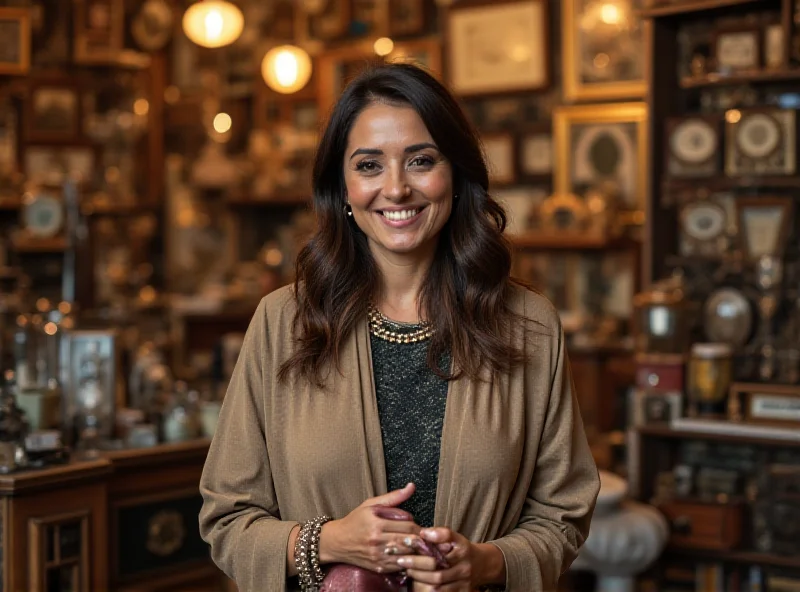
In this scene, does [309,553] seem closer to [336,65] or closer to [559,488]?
[559,488]

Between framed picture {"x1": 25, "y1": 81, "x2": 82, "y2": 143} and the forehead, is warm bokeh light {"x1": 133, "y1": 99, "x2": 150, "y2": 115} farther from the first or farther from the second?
the forehead

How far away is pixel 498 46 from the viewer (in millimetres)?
6941

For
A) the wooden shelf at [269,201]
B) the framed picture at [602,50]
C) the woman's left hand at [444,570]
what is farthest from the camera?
the wooden shelf at [269,201]

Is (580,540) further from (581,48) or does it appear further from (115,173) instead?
(115,173)

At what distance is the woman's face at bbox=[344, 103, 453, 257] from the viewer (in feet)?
7.04

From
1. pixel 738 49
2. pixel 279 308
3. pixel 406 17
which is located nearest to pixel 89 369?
pixel 279 308

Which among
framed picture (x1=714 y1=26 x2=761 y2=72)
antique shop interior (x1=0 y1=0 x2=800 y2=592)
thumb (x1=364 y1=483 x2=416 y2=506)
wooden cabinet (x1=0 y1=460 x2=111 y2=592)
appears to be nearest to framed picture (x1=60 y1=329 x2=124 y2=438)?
antique shop interior (x1=0 y1=0 x2=800 y2=592)

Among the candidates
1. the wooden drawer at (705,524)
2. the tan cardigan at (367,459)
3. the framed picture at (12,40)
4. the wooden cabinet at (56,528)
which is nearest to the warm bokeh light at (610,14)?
the wooden drawer at (705,524)

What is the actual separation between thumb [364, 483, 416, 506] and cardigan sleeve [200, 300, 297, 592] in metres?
0.19

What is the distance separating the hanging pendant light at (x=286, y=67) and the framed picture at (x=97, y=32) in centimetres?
107

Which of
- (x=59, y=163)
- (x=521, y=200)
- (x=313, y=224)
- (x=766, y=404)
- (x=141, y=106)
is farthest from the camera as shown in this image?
(x=141, y=106)

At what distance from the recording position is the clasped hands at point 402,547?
6.49 feet

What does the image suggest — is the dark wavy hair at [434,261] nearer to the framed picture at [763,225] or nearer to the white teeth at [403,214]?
the white teeth at [403,214]

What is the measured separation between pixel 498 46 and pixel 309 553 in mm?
5327
